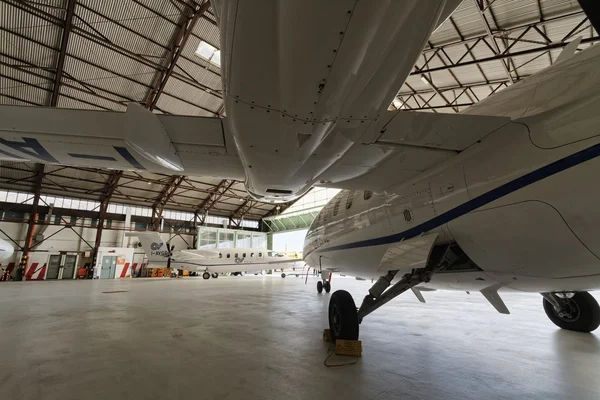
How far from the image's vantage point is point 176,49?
46.5 ft

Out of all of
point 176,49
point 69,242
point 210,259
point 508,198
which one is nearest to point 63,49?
point 176,49

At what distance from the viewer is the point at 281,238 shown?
36.5 m

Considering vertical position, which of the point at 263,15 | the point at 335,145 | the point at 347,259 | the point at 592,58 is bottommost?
the point at 347,259

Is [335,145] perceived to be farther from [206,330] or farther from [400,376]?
[206,330]

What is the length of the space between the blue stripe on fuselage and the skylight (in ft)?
47.9

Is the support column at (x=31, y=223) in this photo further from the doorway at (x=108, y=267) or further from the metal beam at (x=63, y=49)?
the metal beam at (x=63, y=49)

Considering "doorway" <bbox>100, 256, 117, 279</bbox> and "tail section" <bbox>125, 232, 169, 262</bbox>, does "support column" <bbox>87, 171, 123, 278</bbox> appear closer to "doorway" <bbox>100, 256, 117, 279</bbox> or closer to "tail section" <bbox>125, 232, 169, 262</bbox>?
"doorway" <bbox>100, 256, 117, 279</bbox>

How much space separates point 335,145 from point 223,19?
43.3 inches

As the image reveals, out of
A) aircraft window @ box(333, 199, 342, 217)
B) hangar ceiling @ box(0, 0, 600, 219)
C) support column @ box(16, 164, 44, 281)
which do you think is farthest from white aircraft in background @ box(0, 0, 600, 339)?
support column @ box(16, 164, 44, 281)

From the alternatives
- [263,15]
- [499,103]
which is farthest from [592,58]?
[263,15]

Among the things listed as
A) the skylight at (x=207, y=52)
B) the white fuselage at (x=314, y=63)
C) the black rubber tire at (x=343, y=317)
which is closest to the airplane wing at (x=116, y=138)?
the white fuselage at (x=314, y=63)

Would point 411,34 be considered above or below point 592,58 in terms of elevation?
below

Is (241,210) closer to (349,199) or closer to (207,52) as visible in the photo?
(207,52)

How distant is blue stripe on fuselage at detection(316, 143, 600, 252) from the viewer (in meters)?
2.04
